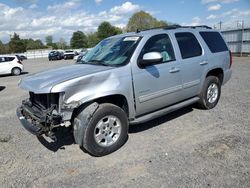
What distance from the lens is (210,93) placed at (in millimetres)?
6262

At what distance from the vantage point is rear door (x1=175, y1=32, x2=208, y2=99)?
17.3 ft

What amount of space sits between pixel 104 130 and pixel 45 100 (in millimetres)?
1067

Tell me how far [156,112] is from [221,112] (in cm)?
211

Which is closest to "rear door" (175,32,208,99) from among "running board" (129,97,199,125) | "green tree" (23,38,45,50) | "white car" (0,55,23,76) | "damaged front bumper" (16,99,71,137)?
"running board" (129,97,199,125)

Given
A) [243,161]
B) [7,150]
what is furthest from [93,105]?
[243,161]

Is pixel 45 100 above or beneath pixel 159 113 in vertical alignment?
above

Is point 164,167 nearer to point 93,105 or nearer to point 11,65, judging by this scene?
point 93,105

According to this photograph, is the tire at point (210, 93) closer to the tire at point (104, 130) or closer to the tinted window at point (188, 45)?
the tinted window at point (188, 45)

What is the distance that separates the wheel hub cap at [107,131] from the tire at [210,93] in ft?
8.53

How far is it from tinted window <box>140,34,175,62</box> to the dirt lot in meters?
1.47

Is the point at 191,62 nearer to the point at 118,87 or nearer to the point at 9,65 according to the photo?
the point at 118,87

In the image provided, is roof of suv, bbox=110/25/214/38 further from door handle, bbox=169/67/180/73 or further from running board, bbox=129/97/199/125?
running board, bbox=129/97/199/125

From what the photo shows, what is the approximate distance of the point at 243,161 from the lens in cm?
373

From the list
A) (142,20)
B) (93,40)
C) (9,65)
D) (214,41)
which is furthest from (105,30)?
(214,41)
